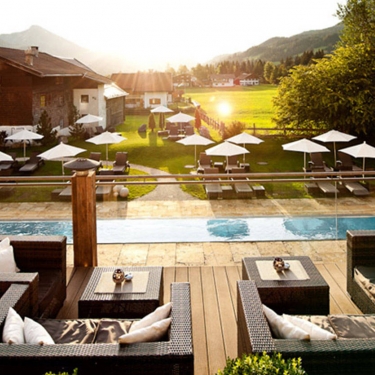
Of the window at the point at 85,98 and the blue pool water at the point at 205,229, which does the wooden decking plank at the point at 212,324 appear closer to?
the blue pool water at the point at 205,229

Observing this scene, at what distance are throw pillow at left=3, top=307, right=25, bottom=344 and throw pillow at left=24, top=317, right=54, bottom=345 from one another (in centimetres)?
3

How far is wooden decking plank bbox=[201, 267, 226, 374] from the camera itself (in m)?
3.82

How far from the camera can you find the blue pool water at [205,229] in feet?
21.7

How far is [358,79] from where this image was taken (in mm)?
26109

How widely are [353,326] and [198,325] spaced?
4.75ft

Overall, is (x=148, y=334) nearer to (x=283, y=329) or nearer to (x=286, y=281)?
(x=283, y=329)

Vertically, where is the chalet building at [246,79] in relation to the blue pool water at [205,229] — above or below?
above

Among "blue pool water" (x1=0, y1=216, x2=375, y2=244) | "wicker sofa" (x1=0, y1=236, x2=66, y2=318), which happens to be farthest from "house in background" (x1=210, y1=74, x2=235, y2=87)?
"wicker sofa" (x1=0, y1=236, x2=66, y2=318)

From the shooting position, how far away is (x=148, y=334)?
9.97ft

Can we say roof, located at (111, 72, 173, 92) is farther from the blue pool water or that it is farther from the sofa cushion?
the sofa cushion

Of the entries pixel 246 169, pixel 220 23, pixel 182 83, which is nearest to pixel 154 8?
pixel 182 83

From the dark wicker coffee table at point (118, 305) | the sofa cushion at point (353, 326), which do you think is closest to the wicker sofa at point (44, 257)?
the dark wicker coffee table at point (118, 305)

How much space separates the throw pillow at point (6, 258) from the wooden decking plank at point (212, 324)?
1.87 m

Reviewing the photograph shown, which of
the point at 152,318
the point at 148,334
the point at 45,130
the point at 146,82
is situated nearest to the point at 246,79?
the point at 146,82
